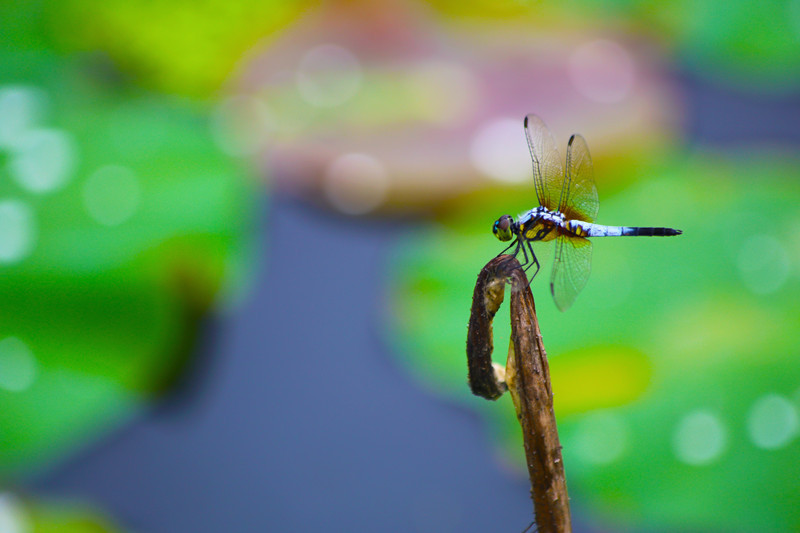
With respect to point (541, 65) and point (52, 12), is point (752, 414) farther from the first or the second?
point (52, 12)

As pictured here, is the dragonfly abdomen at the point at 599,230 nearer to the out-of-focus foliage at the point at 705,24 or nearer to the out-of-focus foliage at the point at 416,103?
the out-of-focus foliage at the point at 416,103

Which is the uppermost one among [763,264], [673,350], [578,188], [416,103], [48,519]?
[416,103]

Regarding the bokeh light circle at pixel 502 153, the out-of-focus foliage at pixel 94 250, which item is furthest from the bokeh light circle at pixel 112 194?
the bokeh light circle at pixel 502 153

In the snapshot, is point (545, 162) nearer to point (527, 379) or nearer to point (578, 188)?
point (578, 188)

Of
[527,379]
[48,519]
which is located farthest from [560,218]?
[48,519]

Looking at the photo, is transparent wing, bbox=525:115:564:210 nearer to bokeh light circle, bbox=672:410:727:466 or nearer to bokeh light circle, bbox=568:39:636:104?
bokeh light circle, bbox=672:410:727:466

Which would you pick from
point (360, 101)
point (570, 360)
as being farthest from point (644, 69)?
point (570, 360)
